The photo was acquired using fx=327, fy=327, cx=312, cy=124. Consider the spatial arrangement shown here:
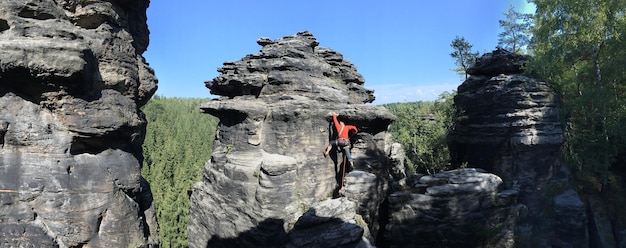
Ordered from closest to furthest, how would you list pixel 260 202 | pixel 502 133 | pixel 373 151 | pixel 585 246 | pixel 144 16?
pixel 144 16 → pixel 260 202 → pixel 373 151 → pixel 585 246 → pixel 502 133

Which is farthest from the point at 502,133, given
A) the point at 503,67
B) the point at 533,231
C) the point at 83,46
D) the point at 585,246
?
the point at 83,46

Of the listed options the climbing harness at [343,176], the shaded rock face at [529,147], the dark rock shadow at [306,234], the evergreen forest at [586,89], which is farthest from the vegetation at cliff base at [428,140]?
the dark rock shadow at [306,234]

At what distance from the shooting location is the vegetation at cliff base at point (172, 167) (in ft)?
122

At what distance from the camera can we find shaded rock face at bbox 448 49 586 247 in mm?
19078

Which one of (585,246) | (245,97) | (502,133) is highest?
(245,97)

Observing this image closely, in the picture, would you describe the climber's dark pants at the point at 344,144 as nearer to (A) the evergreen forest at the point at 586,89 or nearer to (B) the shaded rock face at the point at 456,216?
(B) the shaded rock face at the point at 456,216

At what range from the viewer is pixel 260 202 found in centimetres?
1371

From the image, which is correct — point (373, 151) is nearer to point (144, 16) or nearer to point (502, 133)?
point (502, 133)

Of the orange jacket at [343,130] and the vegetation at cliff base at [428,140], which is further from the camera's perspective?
the vegetation at cliff base at [428,140]

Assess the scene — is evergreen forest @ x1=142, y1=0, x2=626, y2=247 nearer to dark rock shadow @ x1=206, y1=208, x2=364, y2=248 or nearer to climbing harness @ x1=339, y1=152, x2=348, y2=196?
climbing harness @ x1=339, y1=152, x2=348, y2=196

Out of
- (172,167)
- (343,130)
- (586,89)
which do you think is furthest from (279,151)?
(172,167)

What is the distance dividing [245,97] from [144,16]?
21.9 feet

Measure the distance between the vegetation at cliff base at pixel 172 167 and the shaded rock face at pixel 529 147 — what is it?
20207 mm

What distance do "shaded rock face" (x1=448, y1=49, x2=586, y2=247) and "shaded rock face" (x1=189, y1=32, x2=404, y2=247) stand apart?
8.08m
